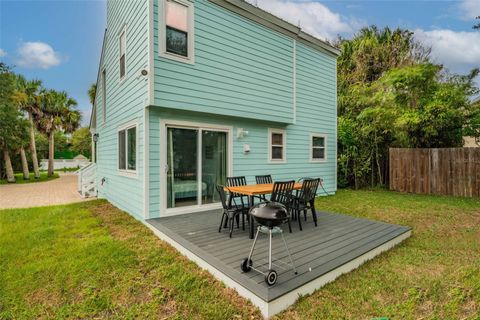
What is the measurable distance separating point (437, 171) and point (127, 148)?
33.4 feet

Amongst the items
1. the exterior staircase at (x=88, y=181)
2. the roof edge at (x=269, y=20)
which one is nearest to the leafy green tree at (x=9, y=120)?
the exterior staircase at (x=88, y=181)

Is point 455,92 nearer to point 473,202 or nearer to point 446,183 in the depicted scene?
point 446,183

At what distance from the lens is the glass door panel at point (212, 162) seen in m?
5.99

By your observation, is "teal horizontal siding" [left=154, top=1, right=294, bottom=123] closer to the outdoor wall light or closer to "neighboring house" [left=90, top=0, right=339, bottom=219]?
"neighboring house" [left=90, top=0, right=339, bottom=219]

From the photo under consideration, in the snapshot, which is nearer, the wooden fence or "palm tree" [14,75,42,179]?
the wooden fence

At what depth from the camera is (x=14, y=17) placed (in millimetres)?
8922

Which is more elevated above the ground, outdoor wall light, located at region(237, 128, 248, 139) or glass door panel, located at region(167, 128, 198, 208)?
outdoor wall light, located at region(237, 128, 248, 139)

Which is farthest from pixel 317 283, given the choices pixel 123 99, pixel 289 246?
pixel 123 99

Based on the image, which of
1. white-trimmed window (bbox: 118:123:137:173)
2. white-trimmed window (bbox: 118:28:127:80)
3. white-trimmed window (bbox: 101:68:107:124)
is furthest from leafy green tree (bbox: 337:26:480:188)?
white-trimmed window (bbox: 101:68:107:124)

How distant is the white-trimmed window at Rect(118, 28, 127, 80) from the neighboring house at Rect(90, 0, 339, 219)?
0.03 m

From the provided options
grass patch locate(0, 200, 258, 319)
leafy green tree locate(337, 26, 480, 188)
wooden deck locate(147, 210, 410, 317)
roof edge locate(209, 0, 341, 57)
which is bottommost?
grass patch locate(0, 200, 258, 319)

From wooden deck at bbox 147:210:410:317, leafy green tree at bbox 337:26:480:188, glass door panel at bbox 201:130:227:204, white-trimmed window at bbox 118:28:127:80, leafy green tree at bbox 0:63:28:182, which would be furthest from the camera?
leafy green tree at bbox 0:63:28:182

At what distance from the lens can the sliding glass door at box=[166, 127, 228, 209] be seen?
5.55m

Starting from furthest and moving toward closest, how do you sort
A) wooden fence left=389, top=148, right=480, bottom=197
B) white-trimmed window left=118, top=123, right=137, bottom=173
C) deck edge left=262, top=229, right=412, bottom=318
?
wooden fence left=389, top=148, right=480, bottom=197 < white-trimmed window left=118, top=123, right=137, bottom=173 < deck edge left=262, top=229, right=412, bottom=318
